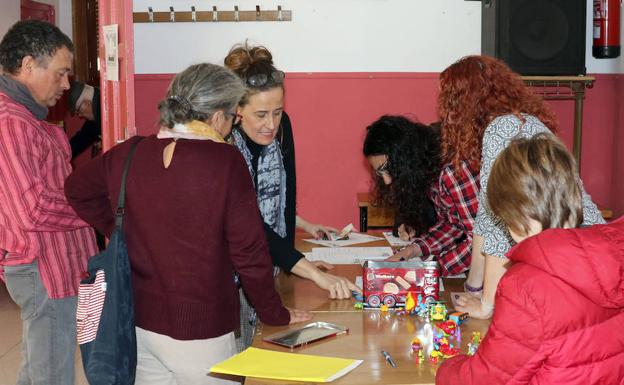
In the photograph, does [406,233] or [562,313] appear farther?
[406,233]

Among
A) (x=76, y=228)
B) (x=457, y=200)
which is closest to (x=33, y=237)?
(x=76, y=228)

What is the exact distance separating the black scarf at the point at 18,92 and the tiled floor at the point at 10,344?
1.87 metres

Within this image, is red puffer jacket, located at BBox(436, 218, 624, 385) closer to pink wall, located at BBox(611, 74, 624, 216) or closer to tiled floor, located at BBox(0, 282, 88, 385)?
tiled floor, located at BBox(0, 282, 88, 385)

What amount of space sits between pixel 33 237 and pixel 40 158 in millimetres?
257

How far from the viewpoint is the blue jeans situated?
267 centimetres

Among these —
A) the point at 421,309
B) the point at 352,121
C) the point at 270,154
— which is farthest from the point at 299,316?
the point at 352,121

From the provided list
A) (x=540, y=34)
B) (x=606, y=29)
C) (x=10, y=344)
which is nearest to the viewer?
(x=10, y=344)

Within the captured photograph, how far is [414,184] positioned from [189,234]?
1.52 meters

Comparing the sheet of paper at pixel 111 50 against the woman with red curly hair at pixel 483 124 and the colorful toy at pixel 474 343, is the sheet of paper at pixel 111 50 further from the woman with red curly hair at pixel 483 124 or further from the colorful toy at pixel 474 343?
the colorful toy at pixel 474 343

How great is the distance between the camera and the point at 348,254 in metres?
3.27

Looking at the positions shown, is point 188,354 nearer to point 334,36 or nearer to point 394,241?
point 394,241

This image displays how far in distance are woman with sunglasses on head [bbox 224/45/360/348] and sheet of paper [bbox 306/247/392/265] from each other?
14cm

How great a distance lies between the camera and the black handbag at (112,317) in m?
2.08

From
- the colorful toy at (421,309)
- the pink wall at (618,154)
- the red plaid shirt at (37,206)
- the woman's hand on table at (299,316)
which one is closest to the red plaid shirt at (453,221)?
the colorful toy at (421,309)
